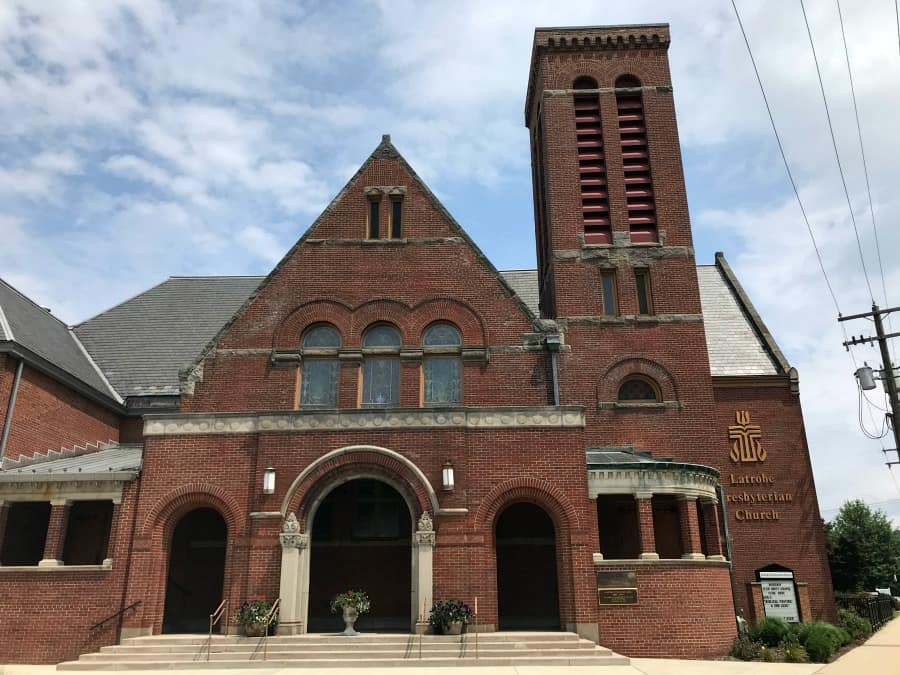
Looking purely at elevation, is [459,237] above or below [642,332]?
above

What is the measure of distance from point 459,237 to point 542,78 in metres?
8.32

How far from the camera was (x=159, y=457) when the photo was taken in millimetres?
18328

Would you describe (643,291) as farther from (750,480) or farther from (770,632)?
(770,632)

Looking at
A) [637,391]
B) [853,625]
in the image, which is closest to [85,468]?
[637,391]

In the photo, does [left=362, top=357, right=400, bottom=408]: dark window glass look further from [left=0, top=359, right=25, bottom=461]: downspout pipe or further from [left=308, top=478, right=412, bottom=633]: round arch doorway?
[left=0, top=359, right=25, bottom=461]: downspout pipe

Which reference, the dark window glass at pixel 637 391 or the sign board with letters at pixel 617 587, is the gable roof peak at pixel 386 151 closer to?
the dark window glass at pixel 637 391

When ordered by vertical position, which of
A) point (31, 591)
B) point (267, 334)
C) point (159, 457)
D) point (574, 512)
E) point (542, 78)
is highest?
point (542, 78)

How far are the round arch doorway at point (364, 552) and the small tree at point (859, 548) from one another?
23494 mm

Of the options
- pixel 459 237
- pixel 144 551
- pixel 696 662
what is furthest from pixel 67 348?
pixel 696 662

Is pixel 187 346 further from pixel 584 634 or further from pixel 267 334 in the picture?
pixel 584 634

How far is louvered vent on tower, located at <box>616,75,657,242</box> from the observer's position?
81.5 feet

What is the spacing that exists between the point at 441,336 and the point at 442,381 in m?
1.37

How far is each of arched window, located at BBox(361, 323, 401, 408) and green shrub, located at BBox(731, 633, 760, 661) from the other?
10537 mm

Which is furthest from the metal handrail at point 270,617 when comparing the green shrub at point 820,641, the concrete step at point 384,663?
the green shrub at point 820,641
